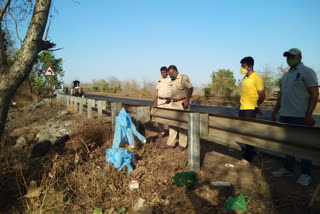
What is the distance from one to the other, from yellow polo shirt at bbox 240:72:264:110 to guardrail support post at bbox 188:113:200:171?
1.20 metres

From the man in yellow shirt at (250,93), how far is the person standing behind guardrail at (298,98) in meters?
0.42

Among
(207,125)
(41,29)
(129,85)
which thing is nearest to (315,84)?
(207,125)

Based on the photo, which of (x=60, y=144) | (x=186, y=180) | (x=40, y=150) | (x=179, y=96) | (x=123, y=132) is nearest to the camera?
(x=186, y=180)

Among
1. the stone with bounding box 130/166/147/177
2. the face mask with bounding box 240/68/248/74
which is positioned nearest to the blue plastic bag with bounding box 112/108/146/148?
the stone with bounding box 130/166/147/177

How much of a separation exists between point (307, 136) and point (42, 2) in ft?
17.5

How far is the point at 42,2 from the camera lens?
473cm

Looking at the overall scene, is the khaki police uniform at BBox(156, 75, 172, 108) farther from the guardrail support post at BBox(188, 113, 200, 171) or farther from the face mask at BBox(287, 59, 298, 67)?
the face mask at BBox(287, 59, 298, 67)

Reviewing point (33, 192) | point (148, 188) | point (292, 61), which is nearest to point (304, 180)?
point (292, 61)

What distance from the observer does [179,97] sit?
5.47 metres

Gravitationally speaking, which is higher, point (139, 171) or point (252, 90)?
point (252, 90)

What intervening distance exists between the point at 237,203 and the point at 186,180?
0.79m

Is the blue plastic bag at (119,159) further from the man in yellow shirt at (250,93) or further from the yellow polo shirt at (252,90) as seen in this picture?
the yellow polo shirt at (252,90)

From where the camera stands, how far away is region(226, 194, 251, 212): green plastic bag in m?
2.48

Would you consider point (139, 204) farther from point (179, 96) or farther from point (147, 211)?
point (179, 96)
